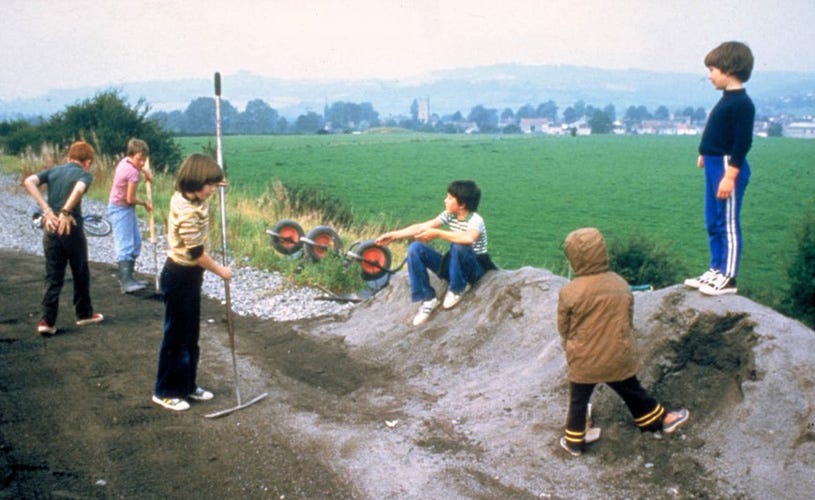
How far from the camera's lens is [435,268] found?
8555 mm

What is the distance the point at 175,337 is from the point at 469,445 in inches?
102

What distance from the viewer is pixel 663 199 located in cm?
3903

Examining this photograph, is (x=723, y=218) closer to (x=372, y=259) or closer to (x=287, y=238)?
(x=372, y=259)

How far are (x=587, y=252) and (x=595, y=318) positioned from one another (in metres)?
0.44

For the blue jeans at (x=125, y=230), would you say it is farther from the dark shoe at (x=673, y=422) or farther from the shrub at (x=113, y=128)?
the shrub at (x=113, y=128)

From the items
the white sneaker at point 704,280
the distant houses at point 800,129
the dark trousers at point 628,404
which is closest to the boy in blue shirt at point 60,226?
the dark trousers at point 628,404

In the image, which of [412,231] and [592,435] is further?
[412,231]

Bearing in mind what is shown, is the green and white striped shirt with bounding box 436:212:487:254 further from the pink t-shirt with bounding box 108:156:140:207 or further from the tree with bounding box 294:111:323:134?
the tree with bounding box 294:111:323:134

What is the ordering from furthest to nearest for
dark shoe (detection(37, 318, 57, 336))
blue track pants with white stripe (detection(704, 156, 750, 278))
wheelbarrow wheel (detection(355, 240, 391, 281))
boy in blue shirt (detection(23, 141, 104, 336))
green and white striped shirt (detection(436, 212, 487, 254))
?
wheelbarrow wheel (detection(355, 240, 391, 281))
dark shoe (detection(37, 318, 57, 336))
boy in blue shirt (detection(23, 141, 104, 336))
green and white striped shirt (detection(436, 212, 487, 254))
blue track pants with white stripe (detection(704, 156, 750, 278))

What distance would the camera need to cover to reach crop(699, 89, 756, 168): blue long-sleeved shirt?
5.71m

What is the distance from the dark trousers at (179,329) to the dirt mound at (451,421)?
0.28 meters

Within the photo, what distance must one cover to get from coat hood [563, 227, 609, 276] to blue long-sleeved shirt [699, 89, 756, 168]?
1.54m

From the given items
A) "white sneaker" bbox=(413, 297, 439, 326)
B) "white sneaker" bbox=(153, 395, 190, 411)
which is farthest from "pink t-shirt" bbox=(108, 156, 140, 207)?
"white sneaker" bbox=(153, 395, 190, 411)

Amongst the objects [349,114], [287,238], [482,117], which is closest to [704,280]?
[287,238]
